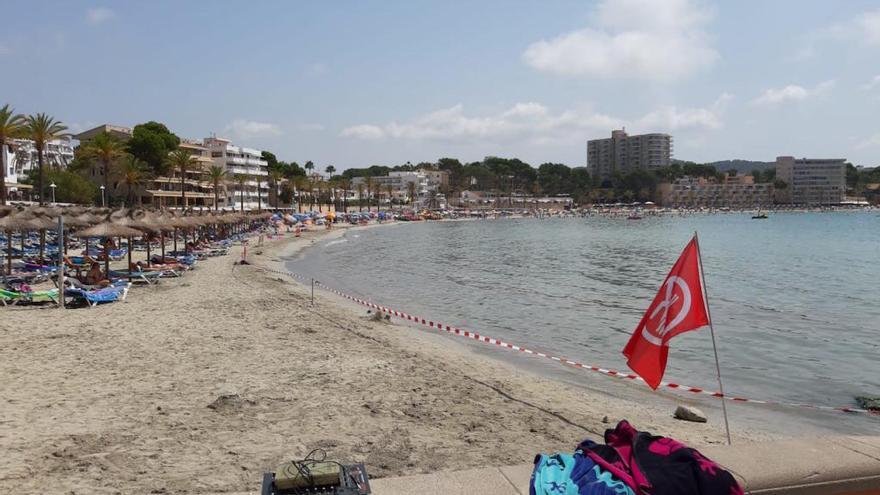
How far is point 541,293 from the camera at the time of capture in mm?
25469

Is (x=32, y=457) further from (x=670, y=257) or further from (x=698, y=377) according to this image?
(x=670, y=257)

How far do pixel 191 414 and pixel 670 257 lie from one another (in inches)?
1691

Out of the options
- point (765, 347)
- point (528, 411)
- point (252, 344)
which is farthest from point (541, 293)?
point (528, 411)

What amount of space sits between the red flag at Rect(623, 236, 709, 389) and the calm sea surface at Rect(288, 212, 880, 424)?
7.22 meters

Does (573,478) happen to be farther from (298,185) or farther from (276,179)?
(298,185)

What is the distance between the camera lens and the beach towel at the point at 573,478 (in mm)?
2686

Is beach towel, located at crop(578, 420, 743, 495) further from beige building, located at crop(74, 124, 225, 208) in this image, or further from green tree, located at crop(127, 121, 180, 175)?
green tree, located at crop(127, 121, 180, 175)

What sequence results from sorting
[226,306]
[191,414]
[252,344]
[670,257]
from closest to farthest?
[191,414]
[252,344]
[226,306]
[670,257]

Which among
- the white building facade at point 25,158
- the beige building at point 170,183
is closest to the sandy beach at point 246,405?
the white building facade at point 25,158

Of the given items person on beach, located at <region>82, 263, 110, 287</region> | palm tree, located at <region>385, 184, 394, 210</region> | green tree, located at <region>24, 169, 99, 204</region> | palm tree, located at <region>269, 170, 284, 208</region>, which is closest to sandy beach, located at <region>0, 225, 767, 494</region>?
person on beach, located at <region>82, 263, 110, 287</region>

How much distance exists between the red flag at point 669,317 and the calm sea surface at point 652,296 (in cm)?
722

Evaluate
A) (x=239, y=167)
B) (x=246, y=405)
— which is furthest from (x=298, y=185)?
(x=246, y=405)

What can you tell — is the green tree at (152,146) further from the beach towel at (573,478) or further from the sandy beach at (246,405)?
the beach towel at (573,478)

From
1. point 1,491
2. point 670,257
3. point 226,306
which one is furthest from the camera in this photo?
point 670,257
